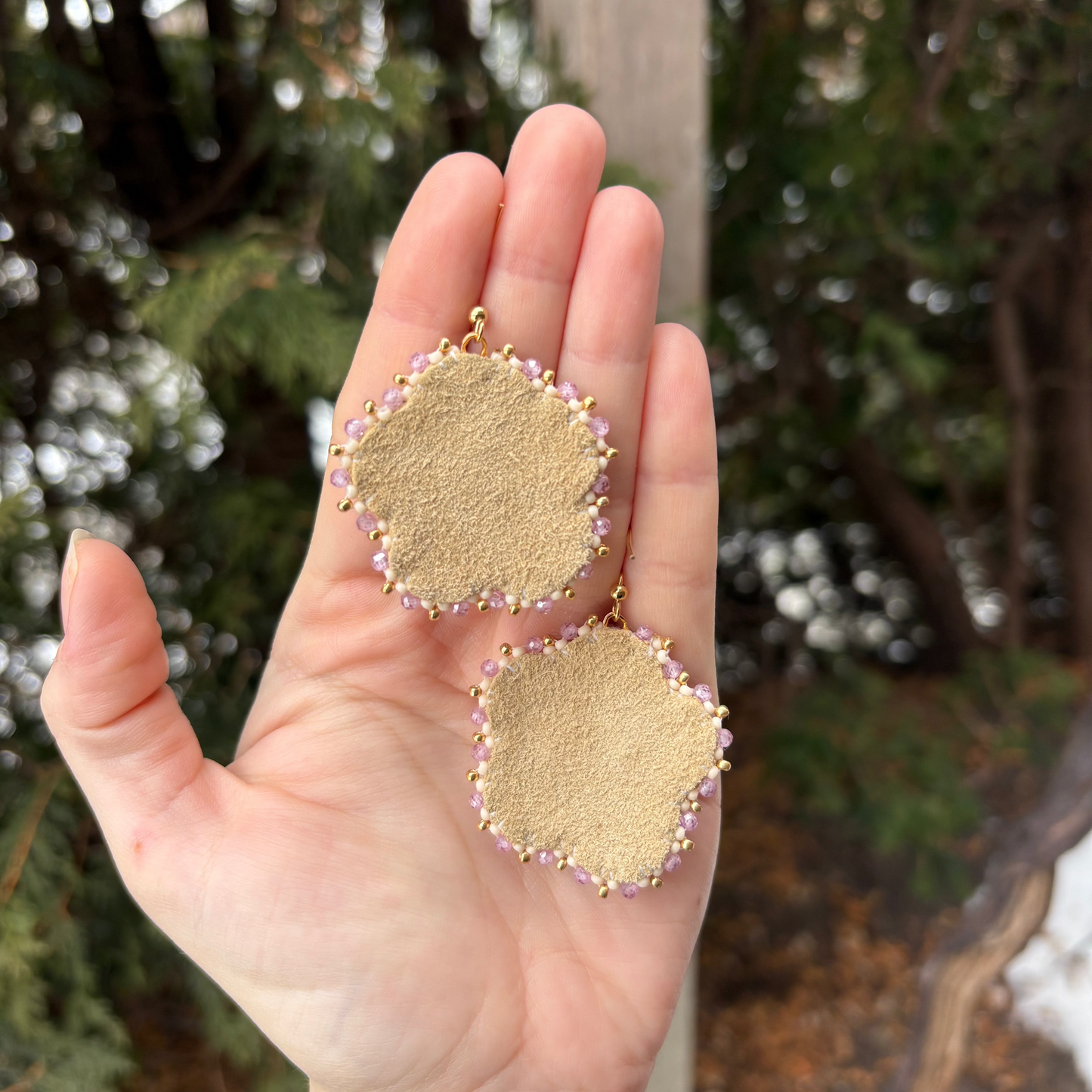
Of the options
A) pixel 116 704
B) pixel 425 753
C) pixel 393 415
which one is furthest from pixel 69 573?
pixel 425 753

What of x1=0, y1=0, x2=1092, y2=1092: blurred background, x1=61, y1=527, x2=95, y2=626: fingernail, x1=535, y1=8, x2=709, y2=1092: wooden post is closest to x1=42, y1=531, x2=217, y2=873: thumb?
x1=61, y1=527, x2=95, y2=626: fingernail

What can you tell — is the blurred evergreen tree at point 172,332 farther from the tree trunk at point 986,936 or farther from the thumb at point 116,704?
the tree trunk at point 986,936

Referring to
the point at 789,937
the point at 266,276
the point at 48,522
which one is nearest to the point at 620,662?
the point at 266,276

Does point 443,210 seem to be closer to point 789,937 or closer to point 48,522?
point 48,522

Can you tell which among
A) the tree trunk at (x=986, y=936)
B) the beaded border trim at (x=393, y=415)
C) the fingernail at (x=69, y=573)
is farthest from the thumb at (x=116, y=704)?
the tree trunk at (x=986, y=936)

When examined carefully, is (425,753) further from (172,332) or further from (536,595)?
(172,332)
